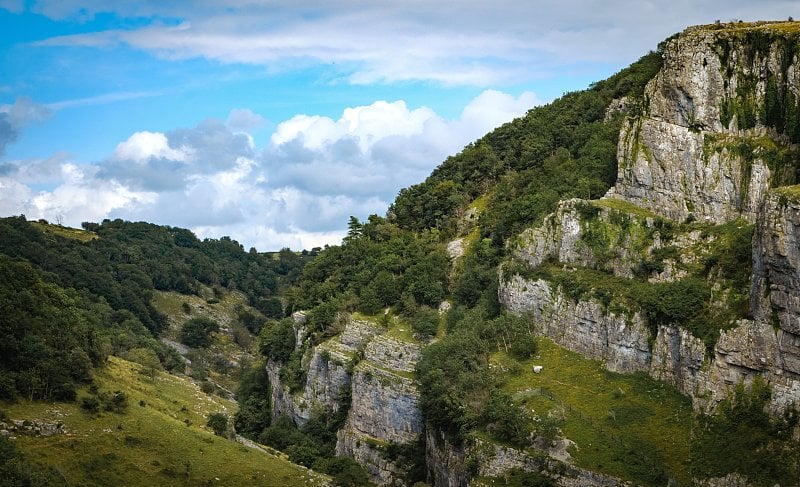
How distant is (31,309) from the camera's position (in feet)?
341

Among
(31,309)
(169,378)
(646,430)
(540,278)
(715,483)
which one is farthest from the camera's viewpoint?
(169,378)

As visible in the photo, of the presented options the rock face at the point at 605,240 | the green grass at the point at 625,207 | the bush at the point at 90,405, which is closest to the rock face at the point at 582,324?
the rock face at the point at 605,240

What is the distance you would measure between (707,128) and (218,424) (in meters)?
59.9

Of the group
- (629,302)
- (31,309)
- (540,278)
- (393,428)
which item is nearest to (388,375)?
(393,428)

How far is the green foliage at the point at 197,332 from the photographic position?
19038 cm

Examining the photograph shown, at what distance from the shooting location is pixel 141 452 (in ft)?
295

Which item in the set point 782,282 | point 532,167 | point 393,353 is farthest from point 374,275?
point 782,282

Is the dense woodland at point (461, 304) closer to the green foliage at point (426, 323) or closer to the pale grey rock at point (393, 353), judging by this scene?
the green foliage at point (426, 323)

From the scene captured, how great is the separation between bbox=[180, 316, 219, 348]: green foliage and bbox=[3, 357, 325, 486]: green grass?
86.3 meters

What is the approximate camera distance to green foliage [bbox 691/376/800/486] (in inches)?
2741

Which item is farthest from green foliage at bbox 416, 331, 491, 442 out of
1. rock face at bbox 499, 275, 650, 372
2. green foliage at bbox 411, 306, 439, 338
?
rock face at bbox 499, 275, 650, 372

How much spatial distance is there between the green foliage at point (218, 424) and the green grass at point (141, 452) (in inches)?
86.7

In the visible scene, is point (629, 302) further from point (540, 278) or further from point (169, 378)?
point (169, 378)

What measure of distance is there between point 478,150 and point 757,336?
225 ft
